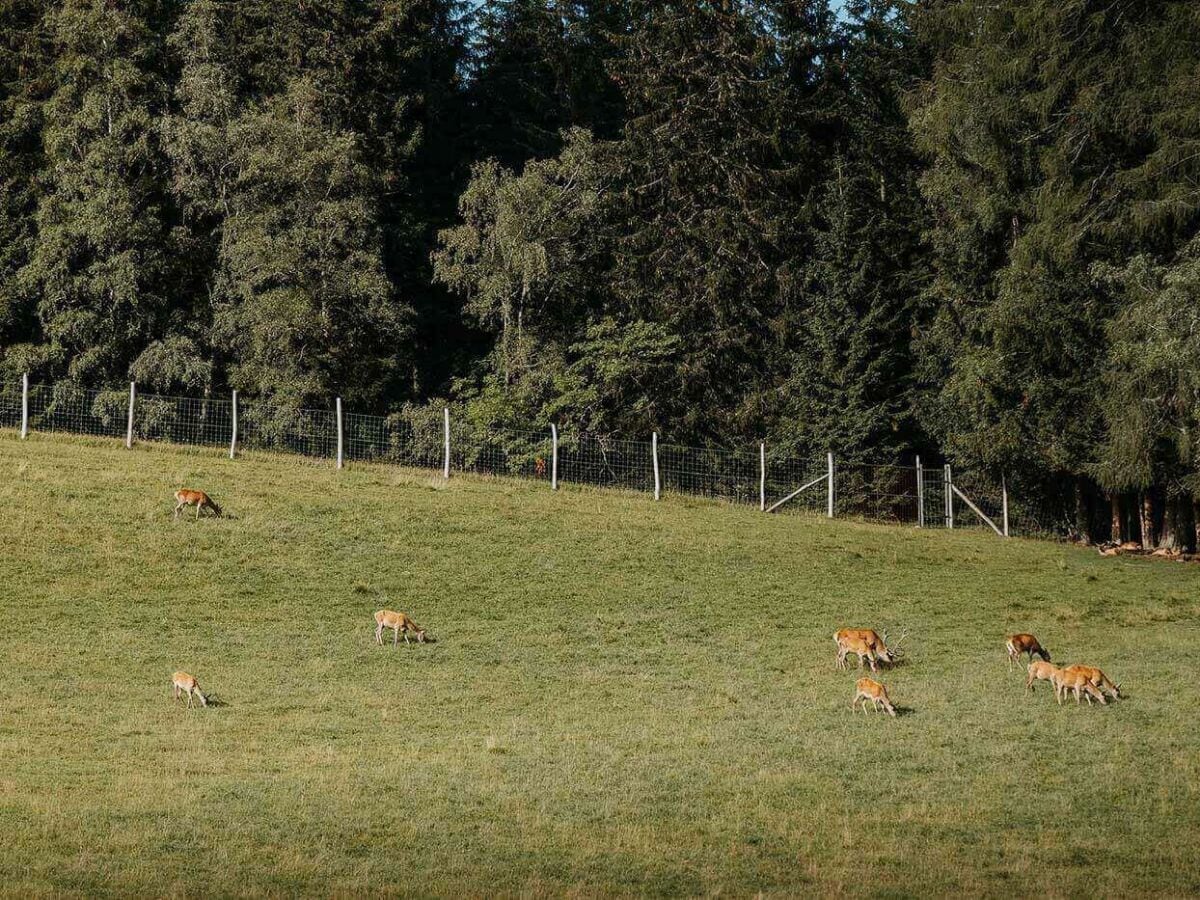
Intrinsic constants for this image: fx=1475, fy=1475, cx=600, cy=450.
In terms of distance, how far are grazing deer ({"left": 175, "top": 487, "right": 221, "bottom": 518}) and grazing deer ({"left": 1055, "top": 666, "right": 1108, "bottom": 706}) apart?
18.8 m

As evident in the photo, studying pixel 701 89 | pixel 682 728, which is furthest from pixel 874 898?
pixel 701 89

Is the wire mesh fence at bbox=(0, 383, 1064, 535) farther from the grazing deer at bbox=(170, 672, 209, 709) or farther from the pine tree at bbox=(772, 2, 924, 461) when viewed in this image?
the grazing deer at bbox=(170, 672, 209, 709)

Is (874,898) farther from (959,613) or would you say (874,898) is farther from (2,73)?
(2,73)

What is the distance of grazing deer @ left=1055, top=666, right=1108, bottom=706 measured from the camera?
21.5m

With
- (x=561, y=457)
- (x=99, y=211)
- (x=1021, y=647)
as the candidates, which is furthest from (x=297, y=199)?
(x=1021, y=647)

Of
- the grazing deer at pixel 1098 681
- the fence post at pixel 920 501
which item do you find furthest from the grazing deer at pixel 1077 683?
the fence post at pixel 920 501

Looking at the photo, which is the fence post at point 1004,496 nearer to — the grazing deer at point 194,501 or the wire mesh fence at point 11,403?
the grazing deer at point 194,501

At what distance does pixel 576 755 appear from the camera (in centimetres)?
1862

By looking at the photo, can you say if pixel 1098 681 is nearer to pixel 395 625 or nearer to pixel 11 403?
pixel 395 625

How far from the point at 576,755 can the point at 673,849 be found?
4.10 metres

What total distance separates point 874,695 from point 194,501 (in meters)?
17.2

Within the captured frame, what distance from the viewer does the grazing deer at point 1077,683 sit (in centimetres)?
2147

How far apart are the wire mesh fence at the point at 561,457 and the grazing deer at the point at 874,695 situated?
66.5 ft

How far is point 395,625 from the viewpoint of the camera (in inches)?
998
